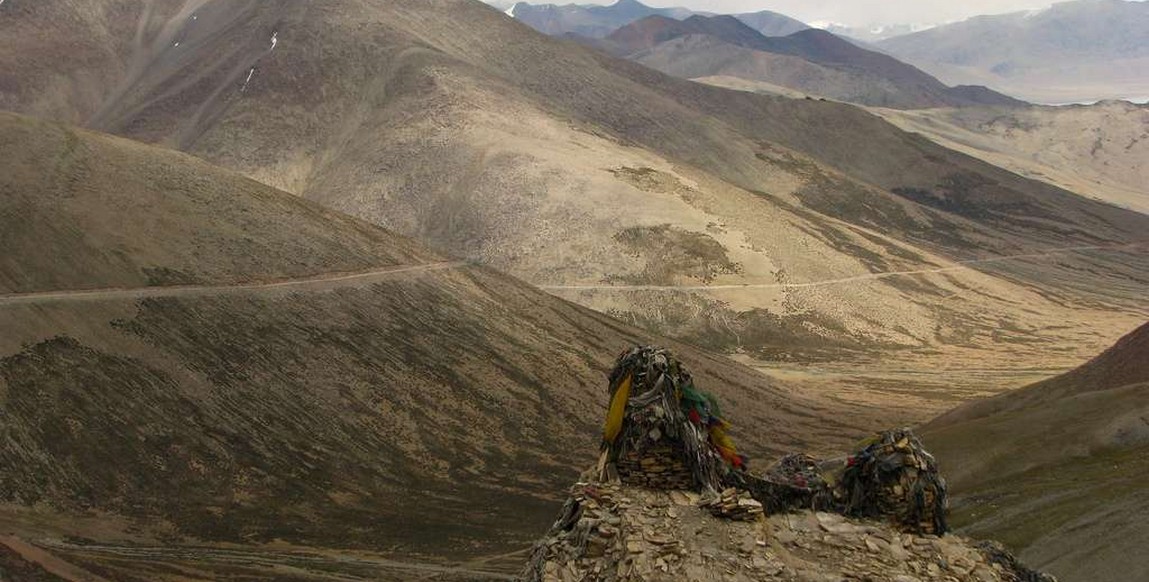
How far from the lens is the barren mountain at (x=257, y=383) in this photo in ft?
115

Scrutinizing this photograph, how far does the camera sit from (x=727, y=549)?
469 inches

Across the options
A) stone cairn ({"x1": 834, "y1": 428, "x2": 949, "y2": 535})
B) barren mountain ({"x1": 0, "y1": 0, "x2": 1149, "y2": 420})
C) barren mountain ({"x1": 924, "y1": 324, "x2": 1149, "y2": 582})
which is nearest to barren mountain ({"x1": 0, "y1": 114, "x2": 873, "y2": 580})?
barren mountain ({"x1": 924, "y1": 324, "x2": 1149, "y2": 582})

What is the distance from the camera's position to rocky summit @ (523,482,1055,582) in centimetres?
1165

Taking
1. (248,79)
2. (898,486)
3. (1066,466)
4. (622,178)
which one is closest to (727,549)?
(898,486)

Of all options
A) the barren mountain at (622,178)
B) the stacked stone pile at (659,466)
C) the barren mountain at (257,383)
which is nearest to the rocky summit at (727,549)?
the stacked stone pile at (659,466)

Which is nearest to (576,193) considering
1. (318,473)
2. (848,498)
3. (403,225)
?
(403,225)

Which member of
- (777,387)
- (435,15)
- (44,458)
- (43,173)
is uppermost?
(435,15)

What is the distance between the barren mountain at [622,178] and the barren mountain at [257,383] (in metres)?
28.5

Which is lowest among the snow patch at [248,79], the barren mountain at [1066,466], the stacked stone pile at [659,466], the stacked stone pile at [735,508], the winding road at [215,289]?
the barren mountain at [1066,466]

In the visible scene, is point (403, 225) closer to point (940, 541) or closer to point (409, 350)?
point (409, 350)

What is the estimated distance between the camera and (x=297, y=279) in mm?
54750

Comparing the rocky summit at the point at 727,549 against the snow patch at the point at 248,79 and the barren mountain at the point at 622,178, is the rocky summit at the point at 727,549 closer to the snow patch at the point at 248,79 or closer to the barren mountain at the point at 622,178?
the barren mountain at the point at 622,178

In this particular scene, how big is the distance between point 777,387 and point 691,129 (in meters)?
95.7

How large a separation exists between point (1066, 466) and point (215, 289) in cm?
4324
